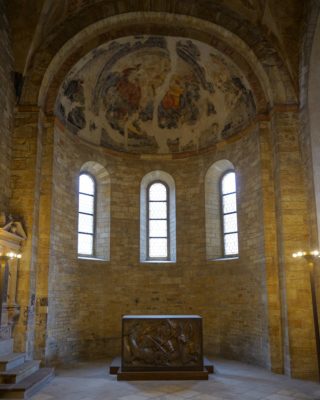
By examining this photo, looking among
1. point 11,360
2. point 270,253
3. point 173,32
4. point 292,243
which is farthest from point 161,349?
point 173,32

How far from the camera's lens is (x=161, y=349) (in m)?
12.0

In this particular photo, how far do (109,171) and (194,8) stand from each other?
688cm

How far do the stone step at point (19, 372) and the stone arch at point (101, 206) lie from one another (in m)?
5.94

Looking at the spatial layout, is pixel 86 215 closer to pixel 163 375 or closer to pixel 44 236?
pixel 44 236

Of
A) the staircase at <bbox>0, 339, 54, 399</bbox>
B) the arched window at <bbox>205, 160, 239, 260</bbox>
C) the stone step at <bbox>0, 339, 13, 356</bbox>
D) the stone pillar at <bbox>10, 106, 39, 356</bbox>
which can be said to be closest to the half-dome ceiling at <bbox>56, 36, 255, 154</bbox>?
the arched window at <bbox>205, 160, 239, 260</bbox>

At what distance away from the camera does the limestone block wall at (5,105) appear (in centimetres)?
1285

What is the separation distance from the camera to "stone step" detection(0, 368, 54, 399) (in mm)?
9484

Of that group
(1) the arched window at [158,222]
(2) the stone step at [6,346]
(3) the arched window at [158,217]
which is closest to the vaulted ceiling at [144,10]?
(3) the arched window at [158,217]

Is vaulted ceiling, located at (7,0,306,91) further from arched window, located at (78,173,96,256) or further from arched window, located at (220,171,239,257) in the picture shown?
arched window, located at (78,173,96,256)

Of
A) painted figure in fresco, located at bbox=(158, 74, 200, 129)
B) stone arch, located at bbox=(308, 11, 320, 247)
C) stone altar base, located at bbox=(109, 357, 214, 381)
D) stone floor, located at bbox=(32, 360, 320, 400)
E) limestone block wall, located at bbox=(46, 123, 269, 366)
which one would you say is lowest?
stone floor, located at bbox=(32, 360, 320, 400)

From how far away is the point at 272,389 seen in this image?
1055 cm

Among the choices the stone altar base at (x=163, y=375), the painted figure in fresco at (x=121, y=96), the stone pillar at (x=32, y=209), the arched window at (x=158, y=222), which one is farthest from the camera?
the arched window at (x=158, y=222)

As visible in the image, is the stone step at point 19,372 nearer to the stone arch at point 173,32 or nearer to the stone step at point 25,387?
the stone step at point 25,387

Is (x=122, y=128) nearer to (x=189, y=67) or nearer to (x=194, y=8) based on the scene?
(x=189, y=67)
